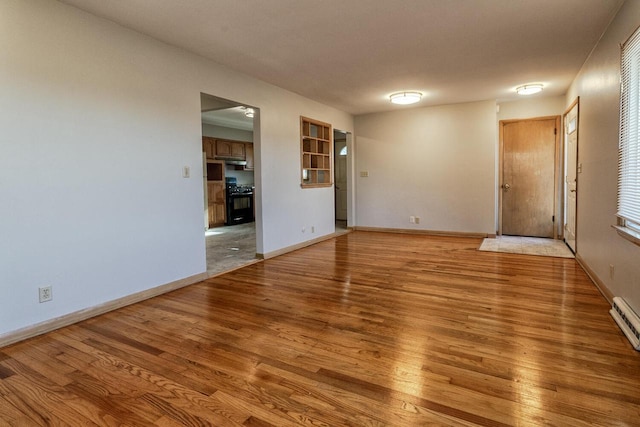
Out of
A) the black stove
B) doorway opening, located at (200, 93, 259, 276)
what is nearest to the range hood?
doorway opening, located at (200, 93, 259, 276)

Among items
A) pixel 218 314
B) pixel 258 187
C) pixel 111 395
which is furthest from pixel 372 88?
pixel 111 395

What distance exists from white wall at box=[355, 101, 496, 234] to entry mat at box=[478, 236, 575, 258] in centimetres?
47

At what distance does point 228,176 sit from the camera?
355 inches

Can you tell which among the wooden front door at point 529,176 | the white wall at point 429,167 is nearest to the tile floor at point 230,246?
the white wall at point 429,167

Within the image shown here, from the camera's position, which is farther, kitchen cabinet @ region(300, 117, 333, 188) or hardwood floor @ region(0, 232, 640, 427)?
kitchen cabinet @ region(300, 117, 333, 188)

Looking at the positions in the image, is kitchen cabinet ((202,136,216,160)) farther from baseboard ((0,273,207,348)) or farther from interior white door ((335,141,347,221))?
baseboard ((0,273,207,348))

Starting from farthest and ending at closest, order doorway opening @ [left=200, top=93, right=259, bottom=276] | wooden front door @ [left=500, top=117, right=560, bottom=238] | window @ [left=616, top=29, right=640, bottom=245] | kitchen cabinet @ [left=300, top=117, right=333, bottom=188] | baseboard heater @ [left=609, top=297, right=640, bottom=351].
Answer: doorway opening @ [left=200, top=93, right=259, bottom=276]
wooden front door @ [left=500, top=117, right=560, bottom=238]
kitchen cabinet @ [left=300, top=117, right=333, bottom=188]
window @ [left=616, top=29, right=640, bottom=245]
baseboard heater @ [left=609, top=297, right=640, bottom=351]

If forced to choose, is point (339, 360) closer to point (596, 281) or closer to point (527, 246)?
point (596, 281)

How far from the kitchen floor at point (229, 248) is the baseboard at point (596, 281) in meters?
3.83

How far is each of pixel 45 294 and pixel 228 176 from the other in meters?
6.63

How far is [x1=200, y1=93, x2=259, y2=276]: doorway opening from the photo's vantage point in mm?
7219

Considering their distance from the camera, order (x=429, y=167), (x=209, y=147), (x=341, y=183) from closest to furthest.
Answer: (x=429, y=167) → (x=209, y=147) → (x=341, y=183)

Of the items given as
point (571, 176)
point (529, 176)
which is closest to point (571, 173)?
point (571, 176)

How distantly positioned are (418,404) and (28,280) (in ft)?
8.98
